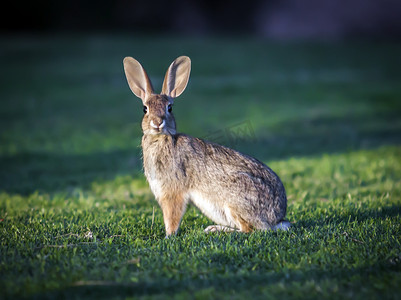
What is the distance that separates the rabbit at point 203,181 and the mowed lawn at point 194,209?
21cm

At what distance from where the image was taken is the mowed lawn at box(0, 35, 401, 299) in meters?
3.70

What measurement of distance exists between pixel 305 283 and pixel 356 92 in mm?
15521

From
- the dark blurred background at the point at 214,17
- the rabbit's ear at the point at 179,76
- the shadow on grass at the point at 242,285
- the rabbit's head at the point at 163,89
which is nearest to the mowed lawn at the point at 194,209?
the shadow on grass at the point at 242,285

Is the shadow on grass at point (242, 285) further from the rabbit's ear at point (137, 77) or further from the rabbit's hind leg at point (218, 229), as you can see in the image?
the rabbit's ear at point (137, 77)

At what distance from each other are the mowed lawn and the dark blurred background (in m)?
5.97

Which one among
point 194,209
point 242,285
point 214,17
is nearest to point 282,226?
point 242,285

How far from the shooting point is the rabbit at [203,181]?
4805 mm

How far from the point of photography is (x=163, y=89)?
5.13 m

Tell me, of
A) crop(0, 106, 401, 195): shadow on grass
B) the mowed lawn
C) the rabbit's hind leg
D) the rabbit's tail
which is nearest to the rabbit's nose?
the mowed lawn

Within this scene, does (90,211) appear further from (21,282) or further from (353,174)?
(353,174)

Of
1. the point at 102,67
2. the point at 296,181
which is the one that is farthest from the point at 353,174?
the point at 102,67

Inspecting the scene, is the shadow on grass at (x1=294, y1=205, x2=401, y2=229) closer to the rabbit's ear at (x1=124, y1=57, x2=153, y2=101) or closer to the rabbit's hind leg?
the rabbit's hind leg

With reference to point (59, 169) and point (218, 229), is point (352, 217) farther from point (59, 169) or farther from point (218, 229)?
point (59, 169)

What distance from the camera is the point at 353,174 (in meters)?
8.20
